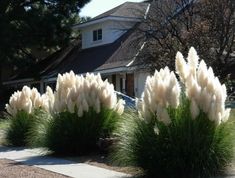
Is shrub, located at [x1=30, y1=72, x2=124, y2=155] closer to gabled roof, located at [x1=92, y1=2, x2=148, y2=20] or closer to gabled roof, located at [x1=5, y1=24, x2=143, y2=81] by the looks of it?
gabled roof, located at [x1=5, y1=24, x2=143, y2=81]

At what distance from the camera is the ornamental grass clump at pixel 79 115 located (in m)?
13.8

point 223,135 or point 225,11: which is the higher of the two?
point 225,11

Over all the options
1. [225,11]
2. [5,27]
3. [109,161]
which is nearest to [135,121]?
[109,161]

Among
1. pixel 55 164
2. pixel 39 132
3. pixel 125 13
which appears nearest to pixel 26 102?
pixel 39 132

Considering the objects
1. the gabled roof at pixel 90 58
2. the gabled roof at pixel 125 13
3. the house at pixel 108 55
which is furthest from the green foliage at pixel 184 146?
the gabled roof at pixel 125 13

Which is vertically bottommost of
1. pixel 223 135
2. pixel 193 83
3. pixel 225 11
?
pixel 223 135

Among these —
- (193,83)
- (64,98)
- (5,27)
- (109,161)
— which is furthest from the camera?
(5,27)

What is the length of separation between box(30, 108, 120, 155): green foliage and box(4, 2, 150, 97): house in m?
15.2

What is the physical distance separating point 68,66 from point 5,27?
5.27 metres

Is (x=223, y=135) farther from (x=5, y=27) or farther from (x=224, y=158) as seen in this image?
(x=5, y=27)

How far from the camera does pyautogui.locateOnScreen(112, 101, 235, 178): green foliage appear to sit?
9609 mm

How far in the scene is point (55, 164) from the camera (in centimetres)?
1234

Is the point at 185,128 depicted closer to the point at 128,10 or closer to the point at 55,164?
the point at 55,164

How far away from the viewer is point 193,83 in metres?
9.65
